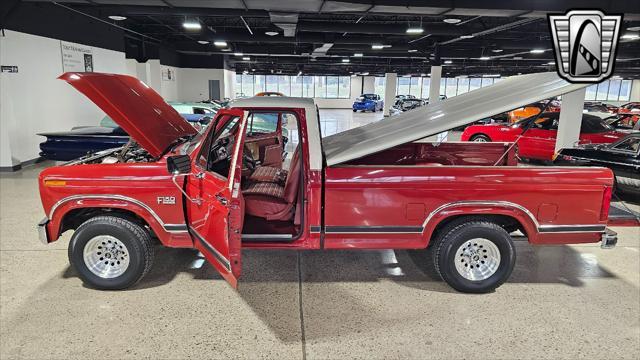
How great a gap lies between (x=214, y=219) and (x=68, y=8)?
1208cm

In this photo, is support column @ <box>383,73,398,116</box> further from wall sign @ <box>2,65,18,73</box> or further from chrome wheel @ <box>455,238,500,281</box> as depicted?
chrome wheel @ <box>455,238,500,281</box>

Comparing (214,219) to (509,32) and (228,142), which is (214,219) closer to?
(228,142)

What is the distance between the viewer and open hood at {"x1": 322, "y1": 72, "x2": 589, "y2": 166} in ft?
12.4

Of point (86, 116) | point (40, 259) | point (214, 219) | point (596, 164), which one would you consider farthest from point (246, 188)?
point (86, 116)

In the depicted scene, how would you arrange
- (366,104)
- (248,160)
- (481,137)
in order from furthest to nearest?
(366,104)
(481,137)
(248,160)

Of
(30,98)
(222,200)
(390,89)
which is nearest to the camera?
(222,200)

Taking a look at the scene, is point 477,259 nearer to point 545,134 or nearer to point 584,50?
point 584,50

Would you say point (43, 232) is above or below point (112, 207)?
below

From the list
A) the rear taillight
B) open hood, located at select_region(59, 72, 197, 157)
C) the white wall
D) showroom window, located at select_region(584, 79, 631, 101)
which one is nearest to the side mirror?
open hood, located at select_region(59, 72, 197, 157)

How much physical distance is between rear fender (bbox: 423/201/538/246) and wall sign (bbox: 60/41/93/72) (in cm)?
1218

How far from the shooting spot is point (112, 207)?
4.07m

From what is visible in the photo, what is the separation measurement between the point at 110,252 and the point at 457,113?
3.69m

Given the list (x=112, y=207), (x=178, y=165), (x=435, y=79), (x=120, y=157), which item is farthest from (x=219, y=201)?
(x=435, y=79)

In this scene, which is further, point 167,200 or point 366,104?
point 366,104
